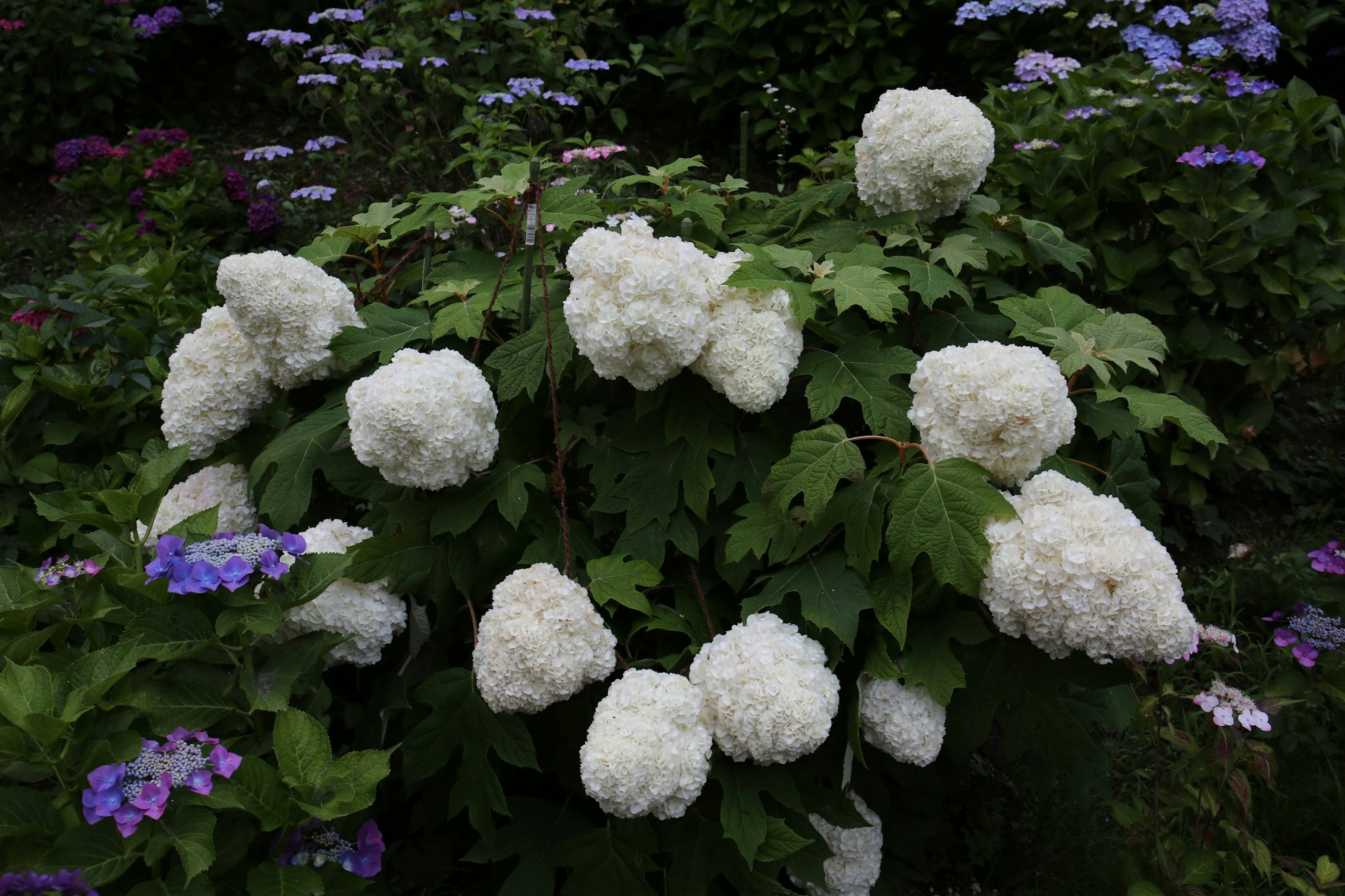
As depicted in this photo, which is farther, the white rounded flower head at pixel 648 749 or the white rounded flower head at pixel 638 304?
the white rounded flower head at pixel 638 304

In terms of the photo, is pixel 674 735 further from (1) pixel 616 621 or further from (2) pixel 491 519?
(2) pixel 491 519

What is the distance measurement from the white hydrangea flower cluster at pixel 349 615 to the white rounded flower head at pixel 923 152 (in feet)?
4.65

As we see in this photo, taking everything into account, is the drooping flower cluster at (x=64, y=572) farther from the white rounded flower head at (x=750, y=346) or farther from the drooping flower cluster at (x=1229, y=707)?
the drooping flower cluster at (x=1229, y=707)

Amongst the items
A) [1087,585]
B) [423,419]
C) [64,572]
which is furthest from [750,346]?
[64,572]

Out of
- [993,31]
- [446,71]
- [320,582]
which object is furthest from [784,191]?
[320,582]

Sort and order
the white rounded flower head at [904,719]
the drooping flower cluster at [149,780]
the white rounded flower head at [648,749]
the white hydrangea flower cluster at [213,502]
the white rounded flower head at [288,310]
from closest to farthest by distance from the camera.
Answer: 1. the drooping flower cluster at [149,780]
2. the white rounded flower head at [648,749]
3. the white rounded flower head at [904,719]
4. the white rounded flower head at [288,310]
5. the white hydrangea flower cluster at [213,502]

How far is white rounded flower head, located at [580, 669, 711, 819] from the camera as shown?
167 cm

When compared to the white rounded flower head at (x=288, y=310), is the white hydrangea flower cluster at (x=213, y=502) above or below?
below

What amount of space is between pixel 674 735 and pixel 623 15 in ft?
19.6

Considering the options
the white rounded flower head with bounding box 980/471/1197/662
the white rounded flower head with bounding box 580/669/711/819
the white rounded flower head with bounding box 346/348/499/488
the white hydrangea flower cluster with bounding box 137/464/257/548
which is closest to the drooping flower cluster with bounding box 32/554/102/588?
the white hydrangea flower cluster with bounding box 137/464/257/548

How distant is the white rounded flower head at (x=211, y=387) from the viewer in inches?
87.9

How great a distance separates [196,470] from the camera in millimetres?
2488

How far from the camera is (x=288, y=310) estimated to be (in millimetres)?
2104

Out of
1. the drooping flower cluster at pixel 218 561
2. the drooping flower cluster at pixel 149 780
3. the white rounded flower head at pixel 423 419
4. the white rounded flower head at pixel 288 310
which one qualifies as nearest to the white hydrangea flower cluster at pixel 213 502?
the white rounded flower head at pixel 288 310
